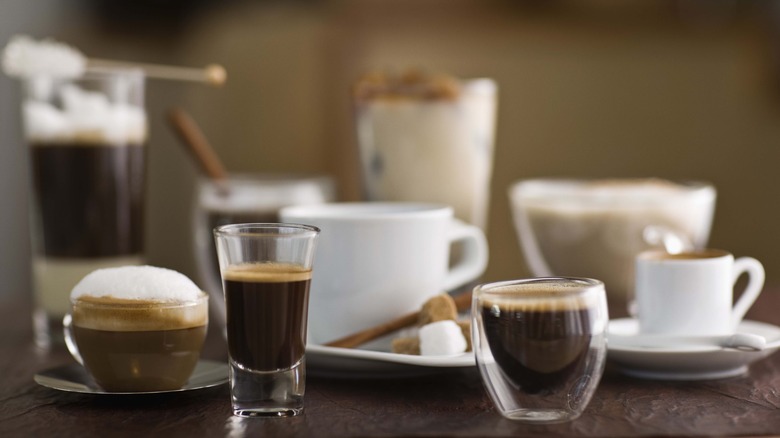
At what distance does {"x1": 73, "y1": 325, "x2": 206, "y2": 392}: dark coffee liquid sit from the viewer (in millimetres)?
768

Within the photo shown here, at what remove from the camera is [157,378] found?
78cm

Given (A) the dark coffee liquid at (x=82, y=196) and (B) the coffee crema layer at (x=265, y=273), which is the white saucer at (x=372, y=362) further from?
(A) the dark coffee liquid at (x=82, y=196)

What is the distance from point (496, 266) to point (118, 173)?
2027 millimetres

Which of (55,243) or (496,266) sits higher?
(55,243)

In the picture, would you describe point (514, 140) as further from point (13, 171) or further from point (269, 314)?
point (269, 314)

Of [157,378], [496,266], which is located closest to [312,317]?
[157,378]

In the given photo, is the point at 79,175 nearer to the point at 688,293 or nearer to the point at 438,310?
the point at 438,310

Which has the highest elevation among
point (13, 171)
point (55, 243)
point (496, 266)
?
point (55, 243)

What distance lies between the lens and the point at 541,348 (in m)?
0.70

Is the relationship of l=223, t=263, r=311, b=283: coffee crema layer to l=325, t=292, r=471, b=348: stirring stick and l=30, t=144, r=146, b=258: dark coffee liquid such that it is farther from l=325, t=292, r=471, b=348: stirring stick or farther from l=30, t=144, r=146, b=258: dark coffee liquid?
l=30, t=144, r=146, b=258: dark coffee liquid

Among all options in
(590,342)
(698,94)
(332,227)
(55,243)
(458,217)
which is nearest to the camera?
(590,342)

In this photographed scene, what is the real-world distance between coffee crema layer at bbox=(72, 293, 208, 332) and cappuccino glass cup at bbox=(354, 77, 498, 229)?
49cm

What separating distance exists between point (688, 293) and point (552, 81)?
2.17 meters

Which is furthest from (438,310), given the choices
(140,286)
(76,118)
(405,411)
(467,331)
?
(76,118)
